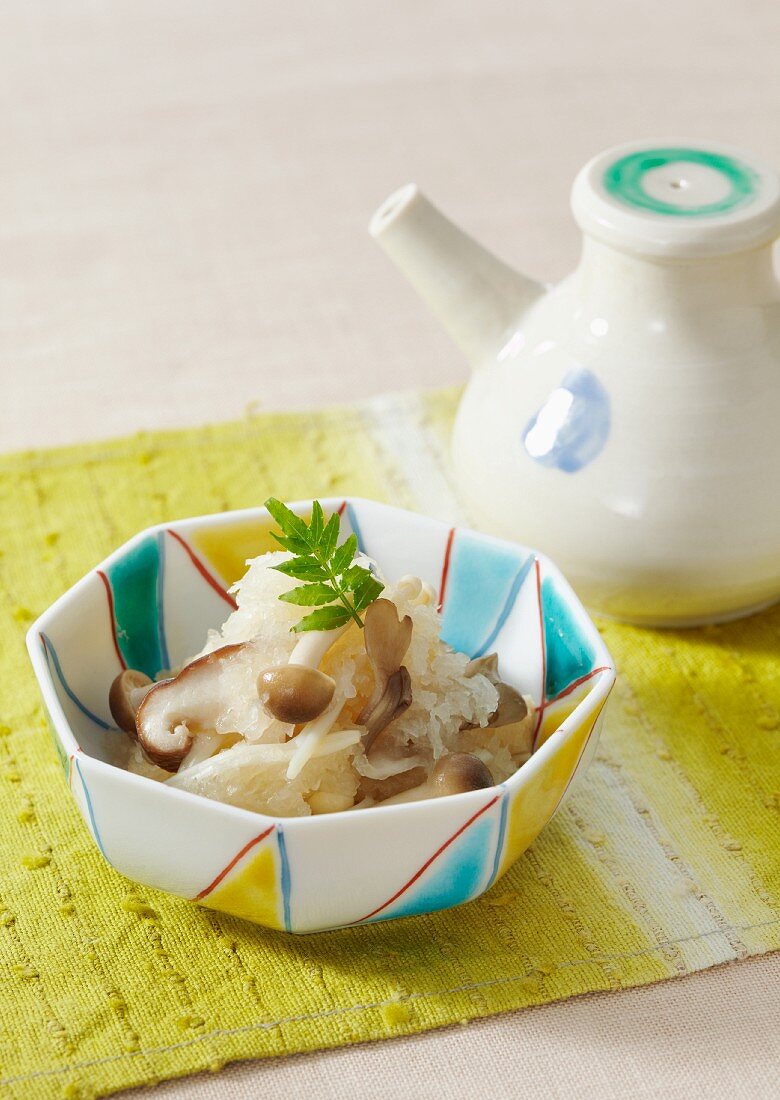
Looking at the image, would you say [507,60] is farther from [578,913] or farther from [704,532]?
[578,913]

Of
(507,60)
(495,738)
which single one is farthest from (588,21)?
(495,738)

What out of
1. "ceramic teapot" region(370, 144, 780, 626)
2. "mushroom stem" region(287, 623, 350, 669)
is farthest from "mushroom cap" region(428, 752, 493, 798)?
"ceramic teapot" region(370, 144, 780, 626)

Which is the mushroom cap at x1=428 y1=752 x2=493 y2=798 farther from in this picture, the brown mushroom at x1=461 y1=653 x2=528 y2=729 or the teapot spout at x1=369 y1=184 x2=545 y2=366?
the teapot spout at x1=369 y1=184 x2=545 y2=366

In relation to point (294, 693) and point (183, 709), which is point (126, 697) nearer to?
point (183, 709)

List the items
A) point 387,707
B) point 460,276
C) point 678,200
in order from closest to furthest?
1. point 387,707
2. point 678,200
3. point 460,276

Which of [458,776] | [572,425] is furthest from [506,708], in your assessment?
[572,425]

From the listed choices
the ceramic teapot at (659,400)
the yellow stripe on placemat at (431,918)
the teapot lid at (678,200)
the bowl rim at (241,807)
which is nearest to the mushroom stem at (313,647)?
the bowl rim at (241,807)
